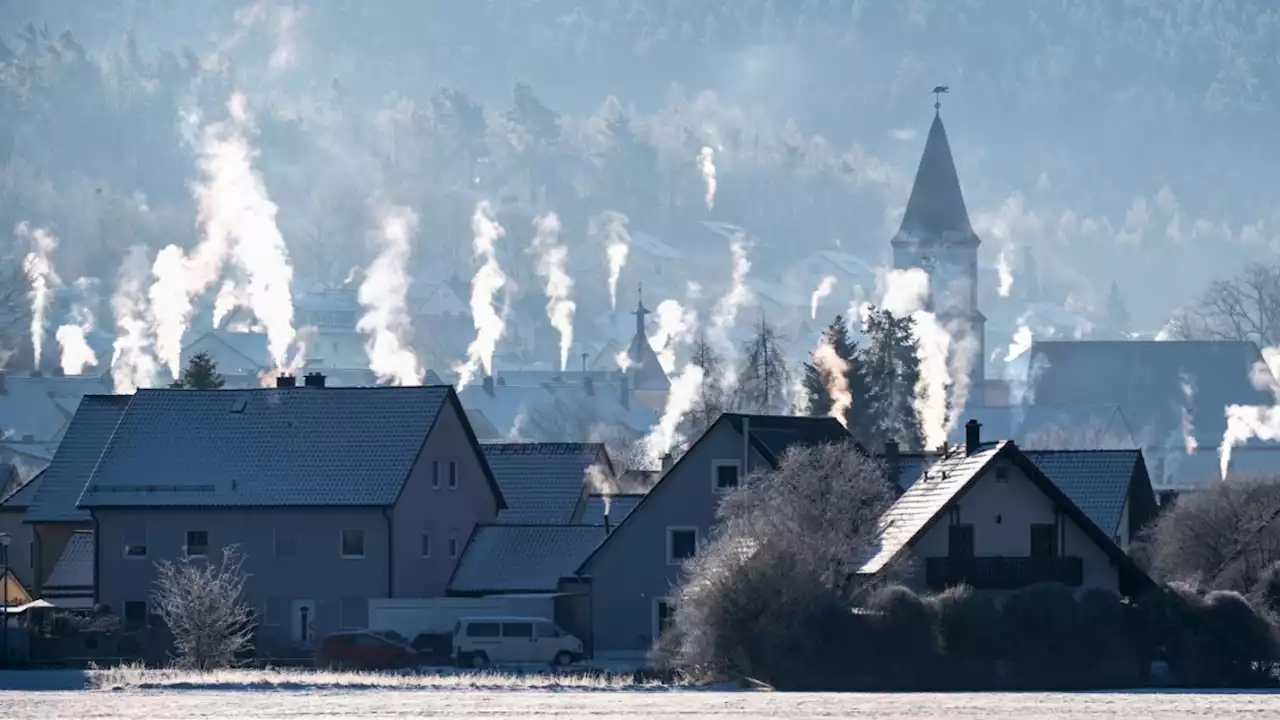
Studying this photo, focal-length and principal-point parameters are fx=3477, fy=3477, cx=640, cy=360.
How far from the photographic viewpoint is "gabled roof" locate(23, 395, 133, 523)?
91750 millimetres

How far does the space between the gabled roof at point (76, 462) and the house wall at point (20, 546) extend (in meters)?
0.95

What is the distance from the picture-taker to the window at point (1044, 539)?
234 ft

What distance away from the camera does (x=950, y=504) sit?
7031cm

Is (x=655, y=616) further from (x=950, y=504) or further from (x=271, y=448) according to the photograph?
(x=950, y=504)

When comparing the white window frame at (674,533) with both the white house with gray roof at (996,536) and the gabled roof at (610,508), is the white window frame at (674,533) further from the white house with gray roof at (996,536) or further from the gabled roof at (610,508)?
the white house with gray roof at (996,536)

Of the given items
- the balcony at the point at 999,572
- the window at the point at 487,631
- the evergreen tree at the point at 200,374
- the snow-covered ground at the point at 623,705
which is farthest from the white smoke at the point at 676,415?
the snow-covered ground at the point at 623,705

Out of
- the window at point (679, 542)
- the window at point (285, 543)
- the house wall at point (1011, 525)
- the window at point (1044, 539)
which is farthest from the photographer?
the window at point (285, 543)

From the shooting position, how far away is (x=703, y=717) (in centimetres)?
5256

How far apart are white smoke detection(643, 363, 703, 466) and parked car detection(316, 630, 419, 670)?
52.5 m

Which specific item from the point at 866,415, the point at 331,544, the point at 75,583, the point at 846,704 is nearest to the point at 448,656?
the point at 331,544

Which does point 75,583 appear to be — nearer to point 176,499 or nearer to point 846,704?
point 176,499

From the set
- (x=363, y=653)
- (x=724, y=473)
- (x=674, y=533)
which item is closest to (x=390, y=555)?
(x=674, y=533)

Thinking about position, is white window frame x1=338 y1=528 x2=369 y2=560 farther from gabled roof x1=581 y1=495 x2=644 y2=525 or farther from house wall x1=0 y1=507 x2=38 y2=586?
house wall x1=0 y1=507 x2=38 y2=586

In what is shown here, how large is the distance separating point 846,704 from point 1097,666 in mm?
8826
